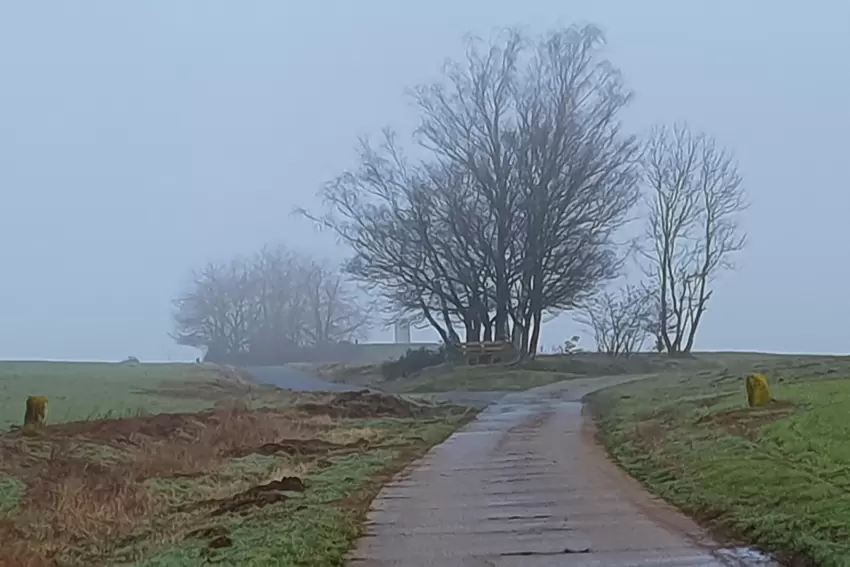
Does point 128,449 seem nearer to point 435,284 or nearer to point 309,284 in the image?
point 435,284

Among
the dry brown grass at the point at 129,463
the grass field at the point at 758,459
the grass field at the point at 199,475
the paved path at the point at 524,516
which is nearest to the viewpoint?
the paved path at the point at 524,516

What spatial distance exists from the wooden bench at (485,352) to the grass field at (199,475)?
17034 mm

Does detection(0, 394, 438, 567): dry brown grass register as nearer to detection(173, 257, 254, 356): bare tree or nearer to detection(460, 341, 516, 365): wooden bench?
detection(460, 341, 516, 365): wooden bench

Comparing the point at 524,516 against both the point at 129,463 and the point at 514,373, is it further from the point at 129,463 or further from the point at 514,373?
the point at 514,373

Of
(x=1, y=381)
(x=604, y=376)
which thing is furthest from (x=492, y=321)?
(x=1, y=381)

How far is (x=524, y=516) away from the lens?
11.6 metres

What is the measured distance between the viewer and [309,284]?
97.6 meters

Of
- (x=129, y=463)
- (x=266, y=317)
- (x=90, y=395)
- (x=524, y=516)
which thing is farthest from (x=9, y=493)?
(x=266, y=317)

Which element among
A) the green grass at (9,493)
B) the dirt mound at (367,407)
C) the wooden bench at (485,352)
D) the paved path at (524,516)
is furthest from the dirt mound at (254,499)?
the wooden bench at (485,352)

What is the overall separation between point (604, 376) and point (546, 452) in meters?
26.6

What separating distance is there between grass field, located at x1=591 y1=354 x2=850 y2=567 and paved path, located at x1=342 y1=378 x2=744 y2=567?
0.47m

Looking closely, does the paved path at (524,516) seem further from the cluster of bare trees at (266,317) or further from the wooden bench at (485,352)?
the cluster of bare trees at (266,317)

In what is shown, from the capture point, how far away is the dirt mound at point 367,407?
89.2 feet

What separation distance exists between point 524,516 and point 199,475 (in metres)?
6.52
